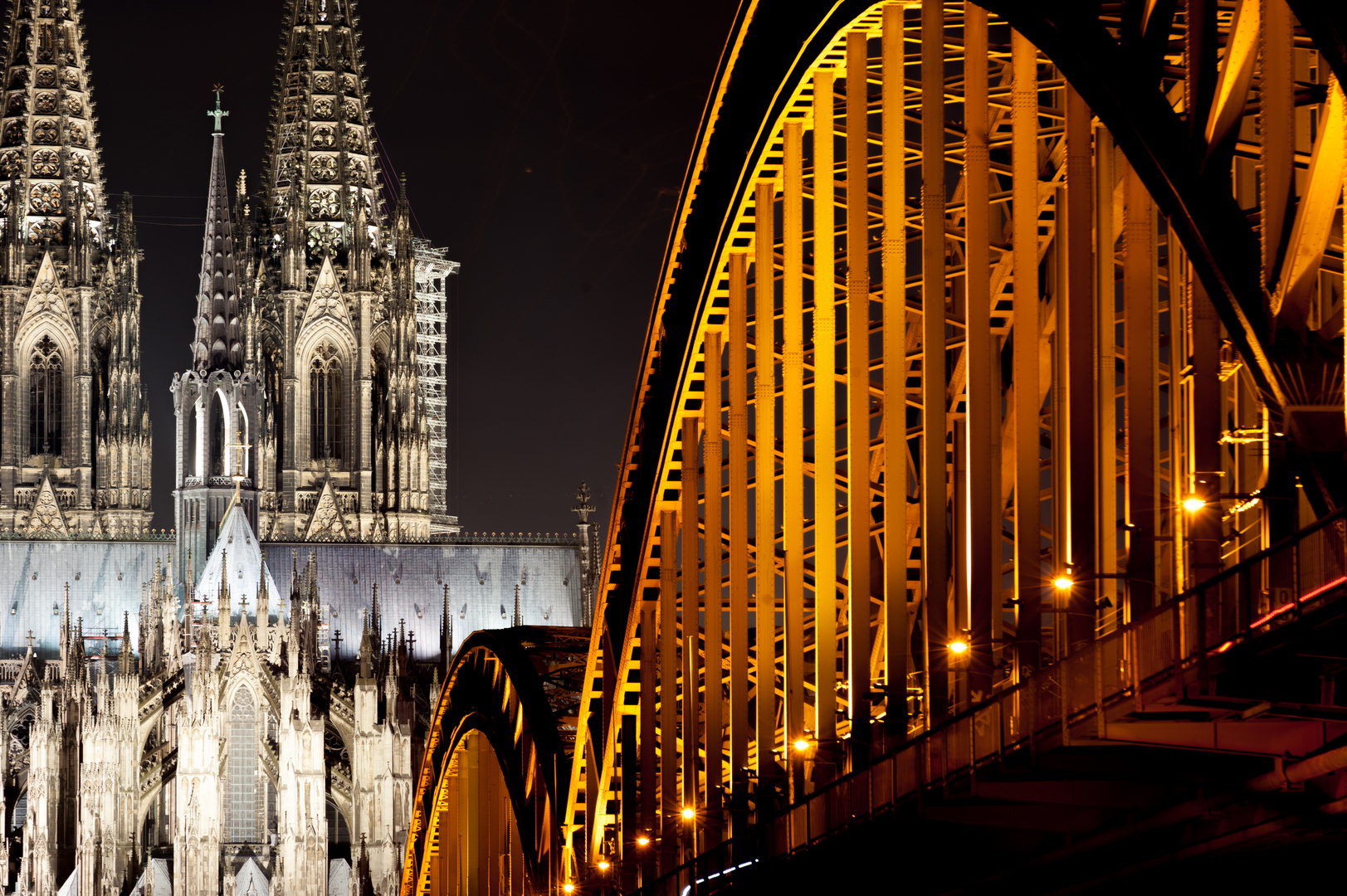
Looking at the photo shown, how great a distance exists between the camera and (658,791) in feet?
64.6

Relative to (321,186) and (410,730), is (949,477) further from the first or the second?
(321,186)

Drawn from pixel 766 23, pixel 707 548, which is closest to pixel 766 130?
pixel 766 23

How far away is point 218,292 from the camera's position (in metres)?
89.8

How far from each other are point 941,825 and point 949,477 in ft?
17.7

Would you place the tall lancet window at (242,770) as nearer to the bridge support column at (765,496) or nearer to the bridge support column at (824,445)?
the bridge support column at (765,496)

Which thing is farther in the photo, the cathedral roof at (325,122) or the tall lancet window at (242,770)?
the cathedral roof at (325,122)

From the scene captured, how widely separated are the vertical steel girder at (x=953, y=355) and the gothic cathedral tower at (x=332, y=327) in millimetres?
70577

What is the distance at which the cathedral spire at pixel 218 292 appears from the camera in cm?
8819

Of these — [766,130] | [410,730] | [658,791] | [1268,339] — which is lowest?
[410,730]

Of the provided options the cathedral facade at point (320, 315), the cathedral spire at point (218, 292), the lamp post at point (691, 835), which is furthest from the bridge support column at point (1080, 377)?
the cathedral spire at point (218, 292)

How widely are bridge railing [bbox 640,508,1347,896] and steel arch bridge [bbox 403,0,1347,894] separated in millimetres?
24

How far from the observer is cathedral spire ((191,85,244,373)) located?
88188 mm

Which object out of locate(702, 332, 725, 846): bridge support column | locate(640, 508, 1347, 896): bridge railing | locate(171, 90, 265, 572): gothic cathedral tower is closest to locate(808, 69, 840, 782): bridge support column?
locate(640, 508, 1347, 896): bridge railing

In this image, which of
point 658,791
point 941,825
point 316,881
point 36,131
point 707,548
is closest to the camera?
point 941,825
